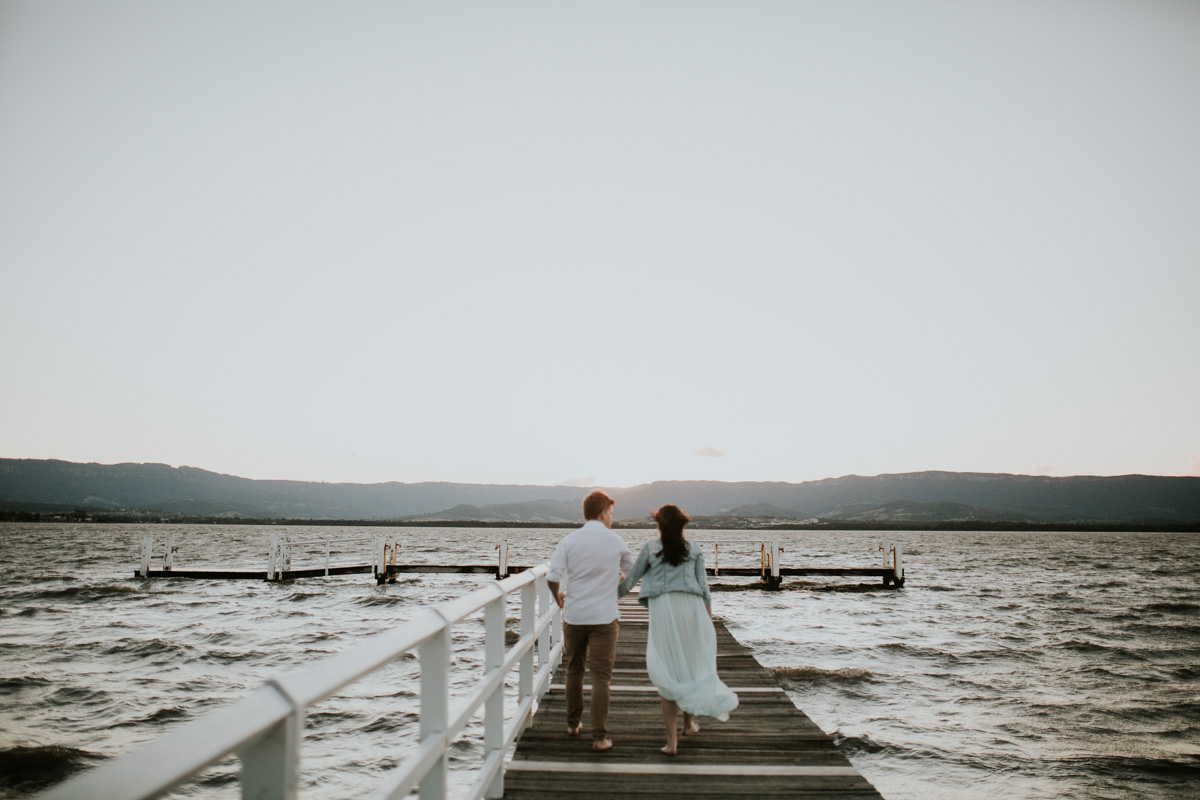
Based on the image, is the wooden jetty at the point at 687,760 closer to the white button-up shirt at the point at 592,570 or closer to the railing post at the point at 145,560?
the white button-up shirt at the point at 592,570

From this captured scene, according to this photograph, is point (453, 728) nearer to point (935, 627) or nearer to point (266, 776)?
point (266, 776)

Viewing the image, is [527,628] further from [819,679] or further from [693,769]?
[819,679]

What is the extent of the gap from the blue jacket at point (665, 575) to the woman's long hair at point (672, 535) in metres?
0.05

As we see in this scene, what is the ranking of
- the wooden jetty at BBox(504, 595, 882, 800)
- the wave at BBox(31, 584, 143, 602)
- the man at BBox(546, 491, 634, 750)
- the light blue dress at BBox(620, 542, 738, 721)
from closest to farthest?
the wooden jetty at BBox(504, 595, 882, 800) < the light blue dress at BBox(620, 542, 738, 721) < the man at BBox(546, 491, 634, 750) < the wave at BBox(31, 584, 143, 602)

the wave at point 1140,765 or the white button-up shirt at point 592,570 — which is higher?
the white button-up shirt at point 592,570

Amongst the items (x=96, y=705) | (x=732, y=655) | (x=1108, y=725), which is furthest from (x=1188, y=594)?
(x=96, y=705)

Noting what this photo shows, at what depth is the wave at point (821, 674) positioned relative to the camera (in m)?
15.3

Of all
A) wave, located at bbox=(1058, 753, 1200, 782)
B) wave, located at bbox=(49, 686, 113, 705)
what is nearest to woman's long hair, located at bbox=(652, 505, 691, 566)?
wave, located at bbox=(1058, 753, 1200, 782)

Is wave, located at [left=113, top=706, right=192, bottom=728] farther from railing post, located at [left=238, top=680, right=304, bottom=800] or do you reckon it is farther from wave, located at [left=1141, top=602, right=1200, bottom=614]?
wave, located at [left=1141, top=602, right=1200, bottom=614]

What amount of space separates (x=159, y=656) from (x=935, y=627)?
72.6 feet

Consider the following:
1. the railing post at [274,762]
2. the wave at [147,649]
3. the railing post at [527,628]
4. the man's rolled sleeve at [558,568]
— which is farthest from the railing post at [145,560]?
the railing post at [274,762]

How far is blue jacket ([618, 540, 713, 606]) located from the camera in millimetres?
5562

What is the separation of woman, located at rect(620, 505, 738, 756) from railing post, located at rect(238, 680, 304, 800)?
3914 millimetres

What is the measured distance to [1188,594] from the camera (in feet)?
125
